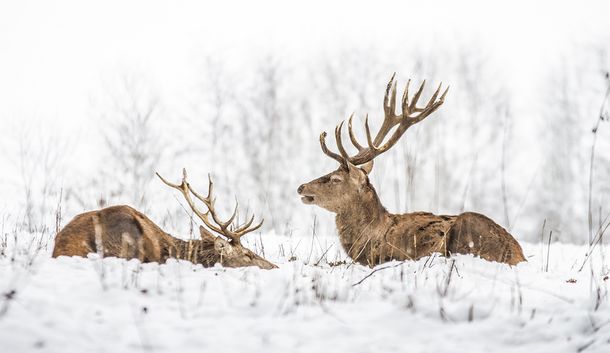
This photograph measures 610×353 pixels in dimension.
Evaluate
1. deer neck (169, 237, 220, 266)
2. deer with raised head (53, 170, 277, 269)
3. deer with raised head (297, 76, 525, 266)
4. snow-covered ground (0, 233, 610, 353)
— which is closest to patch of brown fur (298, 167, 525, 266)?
deer with raised head (297, 76, 525, 266)

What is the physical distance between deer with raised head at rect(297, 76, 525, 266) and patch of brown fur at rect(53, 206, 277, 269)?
53.6 inches

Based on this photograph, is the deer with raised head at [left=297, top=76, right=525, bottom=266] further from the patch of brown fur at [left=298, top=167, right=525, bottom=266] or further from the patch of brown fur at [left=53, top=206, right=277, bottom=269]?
the patch of brown fur at [left=53, top=206, right=277, bottom=269]

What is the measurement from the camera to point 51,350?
270cm

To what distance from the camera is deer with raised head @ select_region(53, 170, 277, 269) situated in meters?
4.50

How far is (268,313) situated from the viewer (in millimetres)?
3465

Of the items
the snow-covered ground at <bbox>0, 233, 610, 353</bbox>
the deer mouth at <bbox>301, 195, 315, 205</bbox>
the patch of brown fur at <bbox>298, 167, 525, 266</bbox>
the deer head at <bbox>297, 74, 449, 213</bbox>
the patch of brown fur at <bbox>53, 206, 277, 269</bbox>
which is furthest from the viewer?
the deer mouth at <bbox>301, 195, 315, 205</bbox>

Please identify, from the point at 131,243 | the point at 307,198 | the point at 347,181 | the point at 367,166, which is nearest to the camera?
the point at 131,243

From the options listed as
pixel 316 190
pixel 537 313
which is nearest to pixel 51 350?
pixel 537 313

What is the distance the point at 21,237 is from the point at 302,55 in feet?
60.5

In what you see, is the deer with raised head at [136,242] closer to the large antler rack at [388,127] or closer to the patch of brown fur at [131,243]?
the patch of brown fur at [131,243]

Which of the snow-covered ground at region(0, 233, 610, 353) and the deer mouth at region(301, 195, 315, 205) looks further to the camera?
the deer mouth at region(301, 195, 315, 205)

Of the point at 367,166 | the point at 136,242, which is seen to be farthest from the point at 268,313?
the point at 367,166

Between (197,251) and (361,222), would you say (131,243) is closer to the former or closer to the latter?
(197,251)

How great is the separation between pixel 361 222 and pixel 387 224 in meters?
0.28
